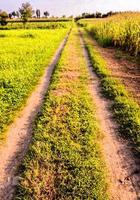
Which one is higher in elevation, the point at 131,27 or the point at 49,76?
the point at 131,27

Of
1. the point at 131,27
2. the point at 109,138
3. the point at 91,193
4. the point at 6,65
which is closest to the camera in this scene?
the point at 91,193

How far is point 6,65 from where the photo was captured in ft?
48.0

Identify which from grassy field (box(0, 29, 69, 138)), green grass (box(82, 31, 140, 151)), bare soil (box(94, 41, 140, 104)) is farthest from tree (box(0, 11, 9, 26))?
green grass (box(82, 31, 140, 151))

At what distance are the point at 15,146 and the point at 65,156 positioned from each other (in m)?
1.23

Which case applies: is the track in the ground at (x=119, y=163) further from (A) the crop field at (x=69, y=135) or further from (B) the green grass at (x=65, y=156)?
(B) the green grass at (x=65, y=156)

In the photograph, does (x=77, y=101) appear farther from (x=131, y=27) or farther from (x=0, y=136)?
(x=131, y=27)

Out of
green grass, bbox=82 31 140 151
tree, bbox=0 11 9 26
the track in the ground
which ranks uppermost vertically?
tree, bbox=0 11 9 26

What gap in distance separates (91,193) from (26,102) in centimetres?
497

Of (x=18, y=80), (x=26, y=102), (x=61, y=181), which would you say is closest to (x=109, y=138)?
(x=61, y=181)

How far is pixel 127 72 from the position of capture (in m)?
13.3

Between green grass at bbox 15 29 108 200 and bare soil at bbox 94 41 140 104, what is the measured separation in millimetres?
1899

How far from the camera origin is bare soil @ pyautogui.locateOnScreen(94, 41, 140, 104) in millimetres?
10562

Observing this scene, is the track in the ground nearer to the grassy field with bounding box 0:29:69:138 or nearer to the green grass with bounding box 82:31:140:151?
the green grass with bounding box 82:31:140:151

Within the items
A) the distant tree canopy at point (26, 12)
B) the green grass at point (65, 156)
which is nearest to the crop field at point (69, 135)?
the green grass at point (65, 156)
